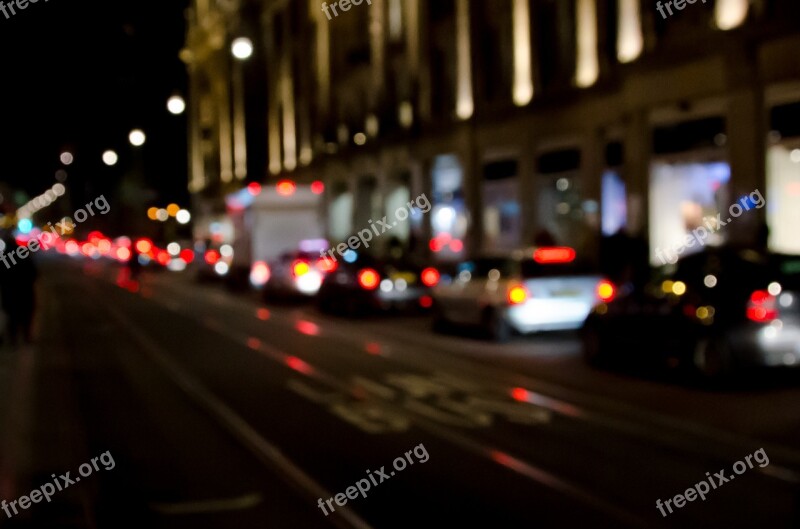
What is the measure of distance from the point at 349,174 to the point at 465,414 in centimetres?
3810

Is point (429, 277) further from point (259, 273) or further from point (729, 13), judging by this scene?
point (259, 273)

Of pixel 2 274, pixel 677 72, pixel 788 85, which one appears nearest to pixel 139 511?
pixel 2 274

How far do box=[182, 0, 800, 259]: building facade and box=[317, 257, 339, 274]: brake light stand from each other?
4.86 m

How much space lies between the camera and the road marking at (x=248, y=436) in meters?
7.76

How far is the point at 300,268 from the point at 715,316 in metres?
17.9

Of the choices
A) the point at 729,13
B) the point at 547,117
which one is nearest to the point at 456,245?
the point at 547,117

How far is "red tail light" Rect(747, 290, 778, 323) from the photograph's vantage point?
12867mm

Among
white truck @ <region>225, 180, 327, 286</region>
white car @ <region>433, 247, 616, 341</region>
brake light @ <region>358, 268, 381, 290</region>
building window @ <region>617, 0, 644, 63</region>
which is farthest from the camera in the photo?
white truck @ <region>225, 180, 327, 286</region>

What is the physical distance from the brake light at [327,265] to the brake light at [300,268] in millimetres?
343

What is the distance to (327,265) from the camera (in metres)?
28.9

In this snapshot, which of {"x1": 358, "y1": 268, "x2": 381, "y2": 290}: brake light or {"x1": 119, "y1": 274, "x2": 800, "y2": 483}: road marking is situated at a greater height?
{"x1": 358, "y1": 268, "x2": 381, "y2": 290}: brake light

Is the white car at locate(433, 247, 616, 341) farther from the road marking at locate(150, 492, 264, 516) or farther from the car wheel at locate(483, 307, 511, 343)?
the road marking at locate(150, 492, 264, 516)

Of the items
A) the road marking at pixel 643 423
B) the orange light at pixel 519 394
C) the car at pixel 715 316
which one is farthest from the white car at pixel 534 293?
the orange light at pixel 519 394

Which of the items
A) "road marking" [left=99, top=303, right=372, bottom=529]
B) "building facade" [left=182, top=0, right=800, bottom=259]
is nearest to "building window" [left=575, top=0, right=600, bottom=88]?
"building facade" [left=182, top=0, right=800, bottom=259]
